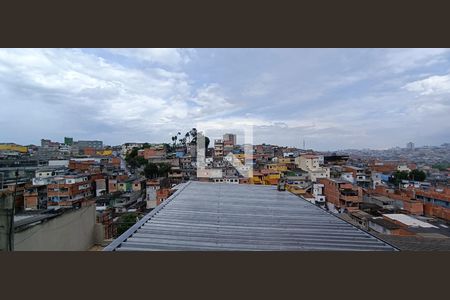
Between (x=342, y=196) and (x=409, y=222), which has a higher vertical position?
(x=342, y=196)

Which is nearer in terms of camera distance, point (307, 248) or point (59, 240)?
point (307, 248)

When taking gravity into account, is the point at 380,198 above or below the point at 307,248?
below

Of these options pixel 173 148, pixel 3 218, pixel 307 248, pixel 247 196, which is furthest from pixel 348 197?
pixel 173 148

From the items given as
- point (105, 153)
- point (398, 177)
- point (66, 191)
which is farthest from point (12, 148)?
point (398, 177)

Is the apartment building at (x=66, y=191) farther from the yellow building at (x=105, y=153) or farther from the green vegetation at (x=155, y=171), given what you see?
the yellow building at (x=105, y=153)

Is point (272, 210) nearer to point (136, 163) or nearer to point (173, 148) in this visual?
point (136, 163)

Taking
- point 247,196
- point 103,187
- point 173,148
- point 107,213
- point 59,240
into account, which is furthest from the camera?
point 173,148

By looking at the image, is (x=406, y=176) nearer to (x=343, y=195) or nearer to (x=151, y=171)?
(x=343, y=195)
